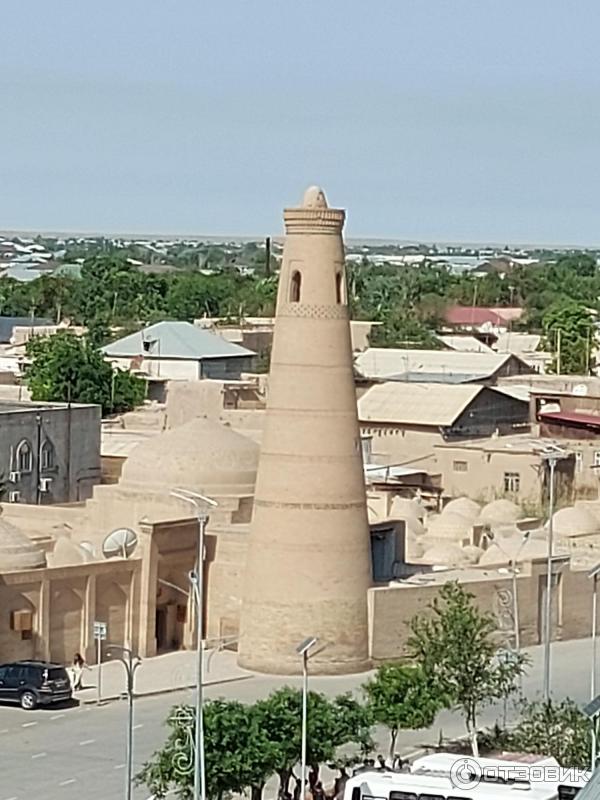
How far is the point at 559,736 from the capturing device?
24.0m

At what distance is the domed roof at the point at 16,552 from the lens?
31.7m

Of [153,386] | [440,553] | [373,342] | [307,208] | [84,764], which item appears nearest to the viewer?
[84,764]

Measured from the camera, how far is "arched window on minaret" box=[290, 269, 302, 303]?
31.6 metres

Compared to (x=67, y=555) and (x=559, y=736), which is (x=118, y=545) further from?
(x=559, y=736)

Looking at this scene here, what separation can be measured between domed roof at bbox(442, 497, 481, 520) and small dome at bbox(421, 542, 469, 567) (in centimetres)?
310

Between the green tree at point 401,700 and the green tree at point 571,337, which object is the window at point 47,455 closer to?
the green tree at point 401,700

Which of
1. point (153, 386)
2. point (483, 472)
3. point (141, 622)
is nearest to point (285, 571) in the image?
point (141, 622)

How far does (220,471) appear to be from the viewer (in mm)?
35406

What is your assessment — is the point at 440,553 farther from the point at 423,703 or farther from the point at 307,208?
the point at 423,703

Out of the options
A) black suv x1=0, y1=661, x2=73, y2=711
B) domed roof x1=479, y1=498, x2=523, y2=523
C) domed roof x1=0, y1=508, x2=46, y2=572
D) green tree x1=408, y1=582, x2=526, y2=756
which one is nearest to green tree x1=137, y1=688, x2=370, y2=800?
green tree x1=408, y1=582, x2=526, y2=756

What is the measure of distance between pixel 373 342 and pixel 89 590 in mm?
52431

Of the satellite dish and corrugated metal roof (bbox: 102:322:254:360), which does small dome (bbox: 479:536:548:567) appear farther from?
corrugated metal roof (bbox: 102:322:254:360)

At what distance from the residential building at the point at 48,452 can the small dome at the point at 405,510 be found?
6.26 meters

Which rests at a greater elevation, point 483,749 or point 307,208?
point 307,208
